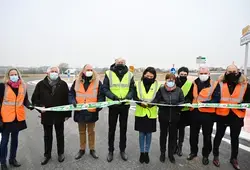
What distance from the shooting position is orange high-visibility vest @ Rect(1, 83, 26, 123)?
3.82 meters

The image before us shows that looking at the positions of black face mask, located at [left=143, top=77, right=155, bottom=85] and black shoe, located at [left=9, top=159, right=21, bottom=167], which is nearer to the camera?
black shoe, located at [left=9, top=159, right=21, bottom=167]

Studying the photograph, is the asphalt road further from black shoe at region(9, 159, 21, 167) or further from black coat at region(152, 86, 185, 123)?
black coat at region(152, 86, 185, 123)

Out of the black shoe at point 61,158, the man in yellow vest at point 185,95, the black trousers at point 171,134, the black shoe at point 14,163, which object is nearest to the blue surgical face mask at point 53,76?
the black shoe at point 61,158

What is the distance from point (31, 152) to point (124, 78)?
2869 millimetres

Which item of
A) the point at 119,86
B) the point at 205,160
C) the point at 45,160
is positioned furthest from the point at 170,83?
the point at 45,160

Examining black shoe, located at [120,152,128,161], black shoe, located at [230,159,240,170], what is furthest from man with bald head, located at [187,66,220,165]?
black shoe, located at [120,152,128,161]

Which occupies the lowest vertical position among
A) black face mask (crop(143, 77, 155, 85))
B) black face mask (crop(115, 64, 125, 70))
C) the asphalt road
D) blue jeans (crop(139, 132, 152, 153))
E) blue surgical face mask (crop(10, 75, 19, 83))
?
the asphalt road

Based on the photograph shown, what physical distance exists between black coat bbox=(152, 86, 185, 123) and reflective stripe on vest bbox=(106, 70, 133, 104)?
72cm

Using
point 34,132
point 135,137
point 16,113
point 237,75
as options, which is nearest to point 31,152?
point 16,113

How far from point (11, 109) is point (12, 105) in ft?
0.27

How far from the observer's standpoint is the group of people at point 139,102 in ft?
13.1

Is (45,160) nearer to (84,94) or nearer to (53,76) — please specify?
(84,94)

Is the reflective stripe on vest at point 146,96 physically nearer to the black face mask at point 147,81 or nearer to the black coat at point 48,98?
the black face mask at point 147,81

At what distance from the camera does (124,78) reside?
4336 millimetres
